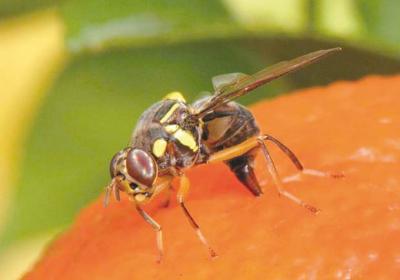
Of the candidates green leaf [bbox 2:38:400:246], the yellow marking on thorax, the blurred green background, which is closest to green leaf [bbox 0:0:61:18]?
the blurred green background

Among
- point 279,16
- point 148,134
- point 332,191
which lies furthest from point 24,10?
point 332,191

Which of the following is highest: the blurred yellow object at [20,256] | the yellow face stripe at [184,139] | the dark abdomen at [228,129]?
the yellow face stripe at [184,139]

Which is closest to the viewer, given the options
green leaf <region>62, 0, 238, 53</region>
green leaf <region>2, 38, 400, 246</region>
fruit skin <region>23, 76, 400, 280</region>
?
fruit skin <region>23, 76, 400, 280</region>

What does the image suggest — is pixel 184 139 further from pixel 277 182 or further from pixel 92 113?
pixel 92 113

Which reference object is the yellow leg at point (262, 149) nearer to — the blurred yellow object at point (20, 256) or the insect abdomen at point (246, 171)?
the insect abdomen at point (246, 171)

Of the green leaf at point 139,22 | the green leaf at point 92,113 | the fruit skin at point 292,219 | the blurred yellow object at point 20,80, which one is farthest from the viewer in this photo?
the blurred yellow object at point 20,80

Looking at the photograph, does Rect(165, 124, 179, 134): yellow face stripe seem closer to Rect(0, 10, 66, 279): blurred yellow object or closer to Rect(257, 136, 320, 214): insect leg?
Rect(257, 136, 320, 214): insect leg

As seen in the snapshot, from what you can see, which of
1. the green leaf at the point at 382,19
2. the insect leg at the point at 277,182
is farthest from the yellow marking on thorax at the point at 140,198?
the green leaf at the point at 382,19

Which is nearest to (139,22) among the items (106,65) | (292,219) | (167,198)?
(106,65)

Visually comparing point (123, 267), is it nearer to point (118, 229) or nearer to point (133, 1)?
point (118, 229)
